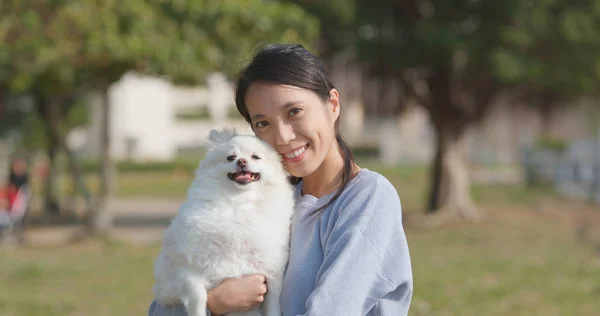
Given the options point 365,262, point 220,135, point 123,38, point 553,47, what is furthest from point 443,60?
point 365,262

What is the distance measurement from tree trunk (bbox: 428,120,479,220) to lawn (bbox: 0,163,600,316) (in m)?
0.54

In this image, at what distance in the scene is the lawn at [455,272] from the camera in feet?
27.5

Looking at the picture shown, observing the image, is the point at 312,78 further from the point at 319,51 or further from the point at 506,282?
the point at 319,51

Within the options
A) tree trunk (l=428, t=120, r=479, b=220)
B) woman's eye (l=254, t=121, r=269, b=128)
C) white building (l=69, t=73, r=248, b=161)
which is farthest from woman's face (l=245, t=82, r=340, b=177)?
white building (l=69, t=73, r=248, b=161)

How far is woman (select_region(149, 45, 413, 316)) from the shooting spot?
88.2 inches

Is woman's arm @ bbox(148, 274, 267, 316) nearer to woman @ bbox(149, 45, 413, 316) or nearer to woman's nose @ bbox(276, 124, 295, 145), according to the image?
woman @ bbox(149, 45, 413, 316)

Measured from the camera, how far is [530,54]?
46.7ft

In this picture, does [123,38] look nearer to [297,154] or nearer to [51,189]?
[51,189]

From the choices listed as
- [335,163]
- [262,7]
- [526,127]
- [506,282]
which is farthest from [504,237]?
[526,127]

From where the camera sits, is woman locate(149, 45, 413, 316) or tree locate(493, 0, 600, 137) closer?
woman locate(149, 45, 413, 316)

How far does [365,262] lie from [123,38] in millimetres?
9503

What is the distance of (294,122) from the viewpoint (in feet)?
8.05

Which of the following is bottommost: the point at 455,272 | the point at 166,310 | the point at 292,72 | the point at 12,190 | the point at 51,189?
the point at 51,189

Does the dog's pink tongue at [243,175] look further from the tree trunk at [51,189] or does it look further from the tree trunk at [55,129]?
the tree trunk at [51,189]
